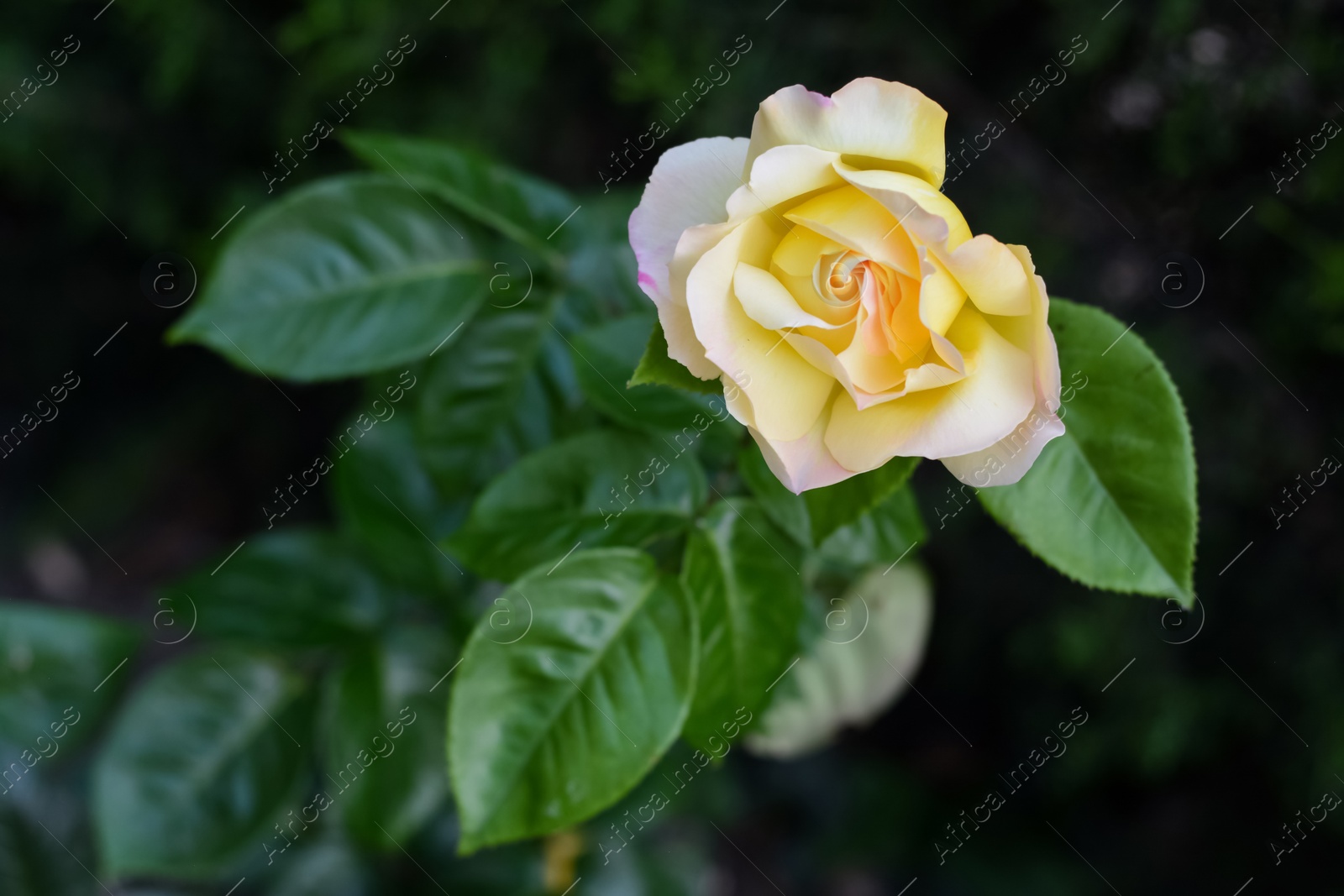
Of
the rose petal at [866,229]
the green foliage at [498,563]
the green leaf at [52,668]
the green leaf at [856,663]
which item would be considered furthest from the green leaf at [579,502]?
the green leaf at [52,668]

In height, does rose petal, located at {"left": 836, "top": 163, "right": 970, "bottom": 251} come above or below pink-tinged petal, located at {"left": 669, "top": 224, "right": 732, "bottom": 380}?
below

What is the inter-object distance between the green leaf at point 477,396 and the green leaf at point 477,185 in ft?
0.19

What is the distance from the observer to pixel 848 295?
0.35 m

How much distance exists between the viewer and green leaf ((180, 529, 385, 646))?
71 cm

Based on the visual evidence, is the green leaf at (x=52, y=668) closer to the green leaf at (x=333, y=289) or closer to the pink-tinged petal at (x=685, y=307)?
the green leaf at (x=333, y=289)

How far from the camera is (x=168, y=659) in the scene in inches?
64.4

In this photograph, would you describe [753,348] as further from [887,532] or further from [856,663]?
[856,663]

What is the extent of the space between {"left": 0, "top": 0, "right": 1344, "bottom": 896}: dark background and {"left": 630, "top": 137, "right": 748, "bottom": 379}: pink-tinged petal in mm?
693

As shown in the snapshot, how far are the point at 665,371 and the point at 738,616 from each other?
0.58 feet

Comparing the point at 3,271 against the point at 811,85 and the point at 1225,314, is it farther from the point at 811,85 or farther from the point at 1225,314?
the point at 1225,314

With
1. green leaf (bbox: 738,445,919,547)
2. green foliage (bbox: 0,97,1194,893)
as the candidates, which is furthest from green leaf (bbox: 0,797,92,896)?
green leaf (bbox: 738,445,919,547)

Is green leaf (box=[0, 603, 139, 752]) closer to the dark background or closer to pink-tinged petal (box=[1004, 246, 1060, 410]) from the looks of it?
the dark background

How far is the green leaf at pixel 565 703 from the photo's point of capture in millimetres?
438

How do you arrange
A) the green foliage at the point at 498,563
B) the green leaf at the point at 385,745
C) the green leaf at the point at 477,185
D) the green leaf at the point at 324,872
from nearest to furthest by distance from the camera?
the green foliage at the point at 498,563 < the green leaf at the point at 477,185 < the green leaf at the point at 385,745 < the green leaf at the point at 324,872
